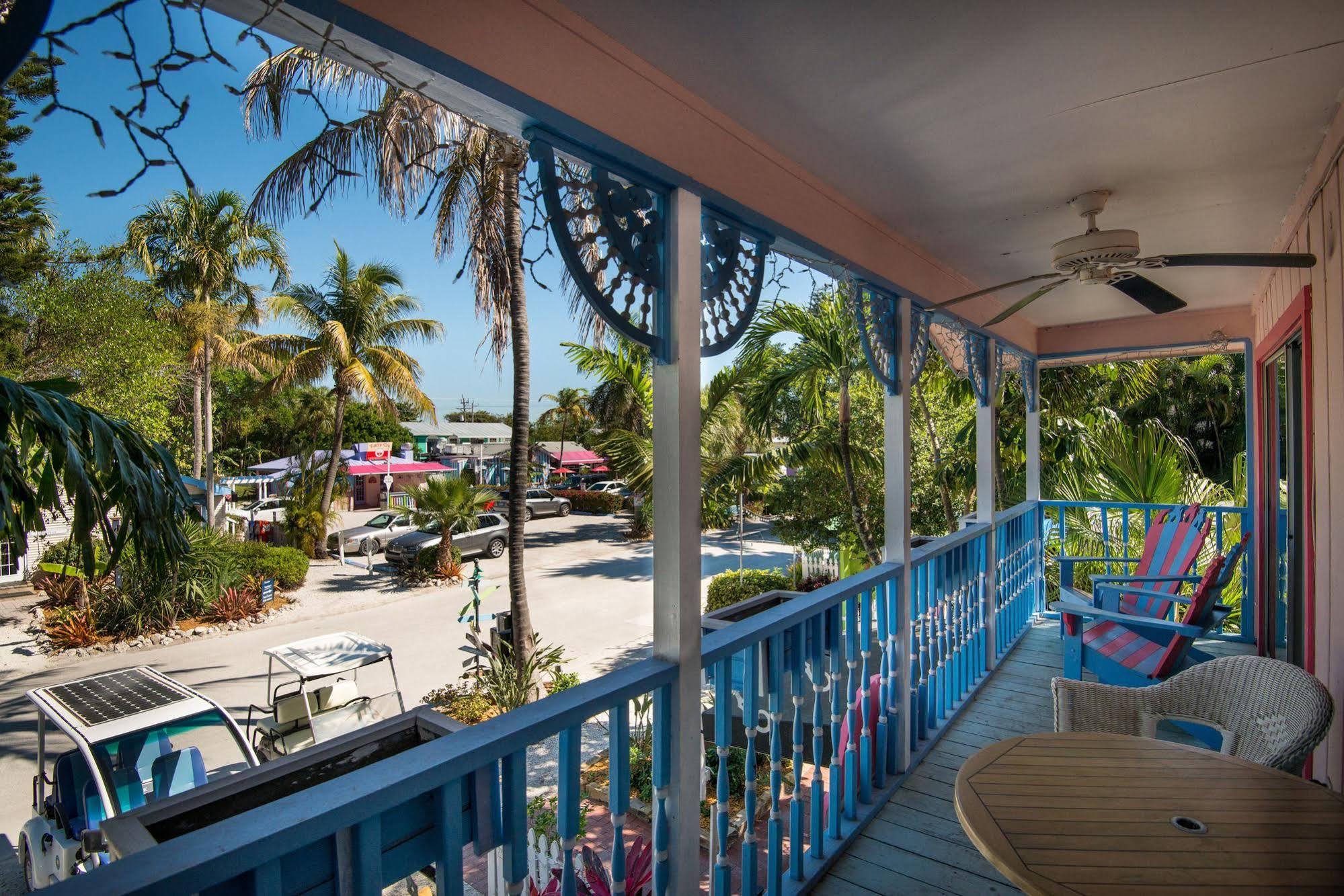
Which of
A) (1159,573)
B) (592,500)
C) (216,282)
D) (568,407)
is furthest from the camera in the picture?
(592,500)

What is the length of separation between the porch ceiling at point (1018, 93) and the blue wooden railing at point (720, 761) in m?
1.38

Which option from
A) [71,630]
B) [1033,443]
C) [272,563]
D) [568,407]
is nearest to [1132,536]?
[1033,443]

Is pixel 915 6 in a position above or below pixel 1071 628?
above

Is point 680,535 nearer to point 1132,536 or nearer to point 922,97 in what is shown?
point 922,97

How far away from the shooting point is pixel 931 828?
2.23m

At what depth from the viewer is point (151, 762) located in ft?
11.5

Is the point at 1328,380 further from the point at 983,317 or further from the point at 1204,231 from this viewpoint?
the point at 983,317

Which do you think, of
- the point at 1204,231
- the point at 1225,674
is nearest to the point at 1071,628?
the point at 1225,674

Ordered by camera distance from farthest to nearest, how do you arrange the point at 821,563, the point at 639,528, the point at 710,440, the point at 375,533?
the point at 639,528, the point at 375,533, the point at 821,563, the point at 710,440

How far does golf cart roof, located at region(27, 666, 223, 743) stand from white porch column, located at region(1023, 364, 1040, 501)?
5.57m

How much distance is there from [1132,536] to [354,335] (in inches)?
620

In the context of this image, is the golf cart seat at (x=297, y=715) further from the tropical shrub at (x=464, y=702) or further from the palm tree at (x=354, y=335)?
the palm tree at (x=354, y=335)

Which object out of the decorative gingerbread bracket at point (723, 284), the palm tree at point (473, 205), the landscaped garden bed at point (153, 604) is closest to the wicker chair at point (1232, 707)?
the decorative gingerbread bracket at point (723, 284)

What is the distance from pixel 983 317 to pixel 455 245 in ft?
18.0
